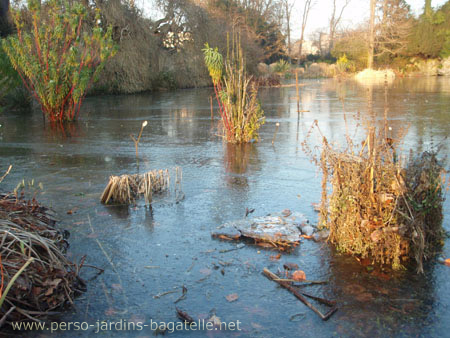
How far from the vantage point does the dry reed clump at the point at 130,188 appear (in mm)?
5449

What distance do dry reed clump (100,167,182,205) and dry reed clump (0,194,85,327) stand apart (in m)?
1.86

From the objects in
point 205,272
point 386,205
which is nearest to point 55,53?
point 205,272

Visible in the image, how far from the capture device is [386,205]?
3.67 metres

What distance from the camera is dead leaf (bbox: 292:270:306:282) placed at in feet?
11.6

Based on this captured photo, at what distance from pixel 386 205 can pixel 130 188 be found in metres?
3.31

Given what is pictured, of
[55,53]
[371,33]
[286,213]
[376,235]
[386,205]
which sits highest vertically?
[371,33]

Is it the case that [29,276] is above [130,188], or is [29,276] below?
below

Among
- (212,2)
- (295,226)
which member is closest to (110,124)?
(295,226)

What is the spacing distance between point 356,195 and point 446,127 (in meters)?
7.84

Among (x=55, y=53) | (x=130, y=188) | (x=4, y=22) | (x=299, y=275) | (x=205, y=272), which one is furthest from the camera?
(x=4, y=22)

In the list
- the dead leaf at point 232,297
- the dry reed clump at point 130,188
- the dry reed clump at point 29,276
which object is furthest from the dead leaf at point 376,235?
the dry reed clump at point 130,188

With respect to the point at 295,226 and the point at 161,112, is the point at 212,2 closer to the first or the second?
the point at 161,112

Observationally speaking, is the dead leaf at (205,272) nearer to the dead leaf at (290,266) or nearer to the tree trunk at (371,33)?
the dead leaf at (290,266)

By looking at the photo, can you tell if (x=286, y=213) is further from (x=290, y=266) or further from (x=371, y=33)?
(x=371, y=33)
